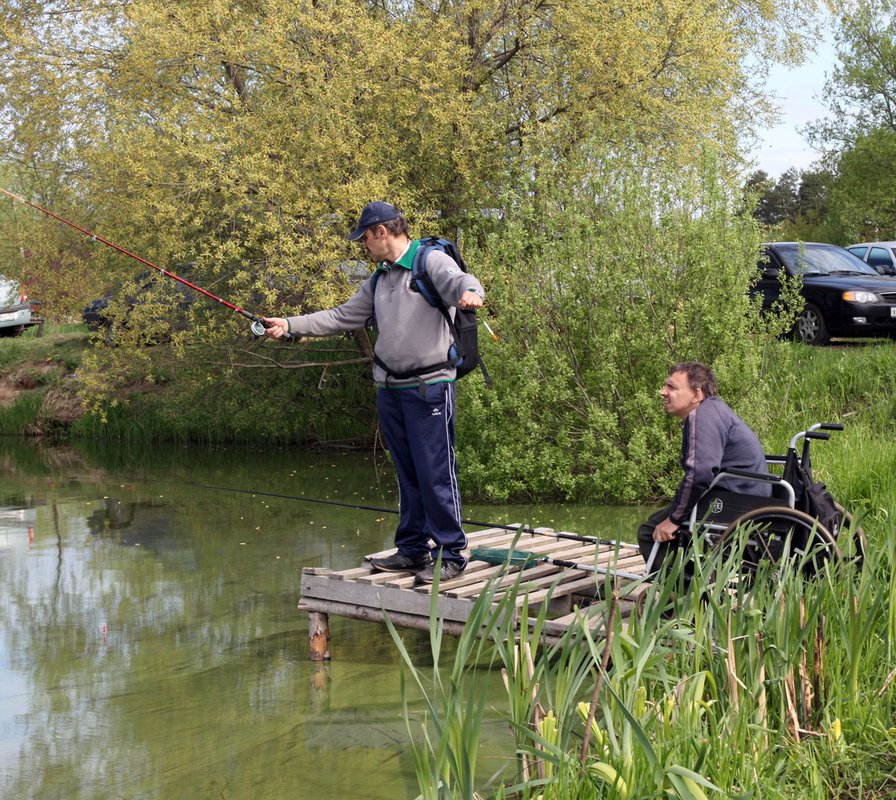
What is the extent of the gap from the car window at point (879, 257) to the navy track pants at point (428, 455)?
49.3 feet

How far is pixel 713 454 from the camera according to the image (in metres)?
5.42

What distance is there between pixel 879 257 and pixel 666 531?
15881 mm

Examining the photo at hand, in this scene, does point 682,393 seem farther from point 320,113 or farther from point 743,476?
point 320,113

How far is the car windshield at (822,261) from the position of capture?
16250mm

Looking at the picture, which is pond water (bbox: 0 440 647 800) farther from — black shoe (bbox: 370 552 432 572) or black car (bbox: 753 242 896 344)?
black car (bbox: 753 242 896 344)

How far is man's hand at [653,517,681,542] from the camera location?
536cm

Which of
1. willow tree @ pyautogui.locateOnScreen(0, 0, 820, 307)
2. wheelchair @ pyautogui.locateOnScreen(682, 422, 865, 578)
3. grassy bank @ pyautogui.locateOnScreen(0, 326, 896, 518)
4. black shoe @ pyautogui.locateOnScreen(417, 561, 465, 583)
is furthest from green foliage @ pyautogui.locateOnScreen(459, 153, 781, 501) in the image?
wheelchair @ pyautogui.locateOnScreen(682, 422, 865, 578)

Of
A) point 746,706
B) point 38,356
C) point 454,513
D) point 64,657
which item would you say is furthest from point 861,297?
point 38,356

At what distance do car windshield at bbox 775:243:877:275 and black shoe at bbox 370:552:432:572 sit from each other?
10753mm

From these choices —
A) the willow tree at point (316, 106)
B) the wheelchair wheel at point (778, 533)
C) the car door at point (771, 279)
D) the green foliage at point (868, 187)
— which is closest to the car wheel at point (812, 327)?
the car door at point (771, 279)

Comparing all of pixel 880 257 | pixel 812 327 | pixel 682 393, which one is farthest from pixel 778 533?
pixel 880 257

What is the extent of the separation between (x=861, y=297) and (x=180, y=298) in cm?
816

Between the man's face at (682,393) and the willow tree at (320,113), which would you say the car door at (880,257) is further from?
the man's face at (682,393)

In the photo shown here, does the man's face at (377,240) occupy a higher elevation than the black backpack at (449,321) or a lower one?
higher
